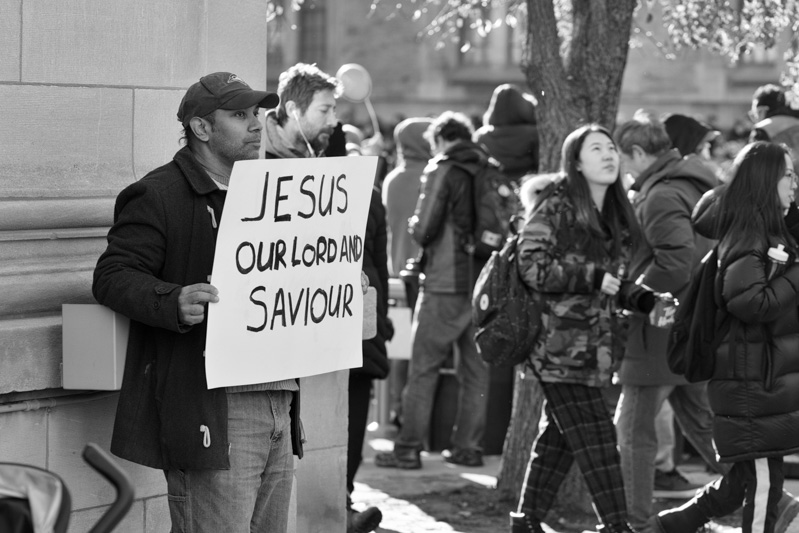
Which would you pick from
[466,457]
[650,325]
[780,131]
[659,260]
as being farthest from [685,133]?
[466,457]

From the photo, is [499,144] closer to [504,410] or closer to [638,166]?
[504,410]

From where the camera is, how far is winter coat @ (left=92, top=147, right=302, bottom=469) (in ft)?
13.5

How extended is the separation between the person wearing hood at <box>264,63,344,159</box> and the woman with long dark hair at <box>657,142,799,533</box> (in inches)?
68.2

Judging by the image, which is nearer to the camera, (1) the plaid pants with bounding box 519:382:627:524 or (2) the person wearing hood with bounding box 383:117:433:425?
(1) the plaid pants with bounding box 519:382:627:524

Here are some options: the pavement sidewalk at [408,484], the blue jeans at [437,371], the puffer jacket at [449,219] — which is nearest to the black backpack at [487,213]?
the puffer jacket at [449,219]

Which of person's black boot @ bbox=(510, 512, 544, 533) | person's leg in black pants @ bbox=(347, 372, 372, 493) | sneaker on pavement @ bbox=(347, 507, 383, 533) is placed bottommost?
sneaker on pavement @ bbox=(347, 507, 383, 533)

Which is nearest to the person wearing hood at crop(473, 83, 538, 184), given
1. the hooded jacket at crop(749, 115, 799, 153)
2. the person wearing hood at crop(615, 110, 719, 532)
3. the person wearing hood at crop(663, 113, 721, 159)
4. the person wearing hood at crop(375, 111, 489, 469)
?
the person wearing hood at crop(375, 111, 489, 469)

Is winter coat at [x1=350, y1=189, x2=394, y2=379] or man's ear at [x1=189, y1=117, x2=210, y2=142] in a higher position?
man's ear at [x1=189, y1=117, x2=210, y2=142]

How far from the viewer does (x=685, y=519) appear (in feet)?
20.2

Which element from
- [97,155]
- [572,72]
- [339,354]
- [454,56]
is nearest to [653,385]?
[572,72]

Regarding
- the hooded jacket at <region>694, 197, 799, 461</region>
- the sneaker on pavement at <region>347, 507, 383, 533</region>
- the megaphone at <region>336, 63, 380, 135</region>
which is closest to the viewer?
the hooded jacket at <region>694, 197, 799, 461</region>

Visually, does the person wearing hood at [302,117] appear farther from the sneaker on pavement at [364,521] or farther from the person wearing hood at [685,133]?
the person wearing hood at [685,133]

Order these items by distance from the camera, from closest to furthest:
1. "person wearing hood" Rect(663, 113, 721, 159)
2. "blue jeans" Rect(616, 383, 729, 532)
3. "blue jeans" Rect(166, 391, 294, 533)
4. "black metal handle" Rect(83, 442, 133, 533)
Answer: "black metal handle" Rect(83, 442, 133, 533), "blue jeans" Rect(166, 391, 294, 533), "blue jeans" Rect(616, 383, 729, 532), "person wearing hood" Rect(663, 113, 721, 159)

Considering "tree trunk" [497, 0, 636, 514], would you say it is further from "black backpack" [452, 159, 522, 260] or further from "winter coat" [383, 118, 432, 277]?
"winter coat" [383, 118, 432, 277]
